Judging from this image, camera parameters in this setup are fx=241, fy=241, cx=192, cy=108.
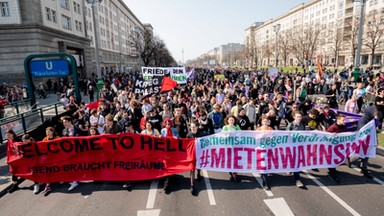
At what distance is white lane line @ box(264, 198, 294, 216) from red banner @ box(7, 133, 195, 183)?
196cm

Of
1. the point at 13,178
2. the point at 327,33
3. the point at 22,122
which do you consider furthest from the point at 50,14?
the point at 327,33

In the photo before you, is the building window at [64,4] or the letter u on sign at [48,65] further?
the building window at [64,4]

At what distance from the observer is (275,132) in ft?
18.9

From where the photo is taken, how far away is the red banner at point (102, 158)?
579 cm

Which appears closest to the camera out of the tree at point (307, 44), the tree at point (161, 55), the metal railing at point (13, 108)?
the metal railing at point (13, 108)

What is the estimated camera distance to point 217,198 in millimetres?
5262

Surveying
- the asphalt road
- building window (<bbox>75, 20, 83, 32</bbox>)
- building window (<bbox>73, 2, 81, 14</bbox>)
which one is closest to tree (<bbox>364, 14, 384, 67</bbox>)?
building window (<bbox>75, 20, 83, 32</bbox>)

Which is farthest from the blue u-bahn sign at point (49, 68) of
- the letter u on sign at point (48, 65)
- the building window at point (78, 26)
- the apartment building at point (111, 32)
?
the apartment building at point (111, 32)

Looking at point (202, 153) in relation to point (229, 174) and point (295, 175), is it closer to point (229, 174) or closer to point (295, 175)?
point (229, 174)

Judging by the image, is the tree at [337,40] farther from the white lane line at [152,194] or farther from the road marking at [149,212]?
the road marking at [149,212]

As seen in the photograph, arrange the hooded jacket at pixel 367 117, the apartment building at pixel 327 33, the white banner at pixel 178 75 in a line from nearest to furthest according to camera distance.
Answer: the hooded jacket at pixel 367 117
the white banner at pixel 178 75
the apartment building at pixel 327 33

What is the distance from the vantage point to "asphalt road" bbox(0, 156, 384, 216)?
188 inches

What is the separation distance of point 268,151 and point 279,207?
1317 millimetres

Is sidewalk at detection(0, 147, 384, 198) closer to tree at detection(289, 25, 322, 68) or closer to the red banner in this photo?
the red banner
